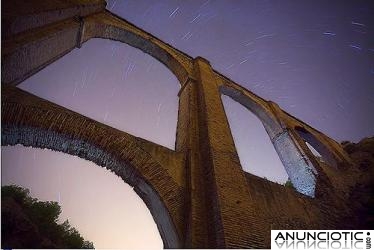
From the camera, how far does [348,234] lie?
409 cm

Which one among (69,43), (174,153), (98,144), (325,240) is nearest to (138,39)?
(69,43)

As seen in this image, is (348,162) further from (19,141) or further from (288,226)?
(19,141)

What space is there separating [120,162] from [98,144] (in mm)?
424

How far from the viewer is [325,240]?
4031 millimetres

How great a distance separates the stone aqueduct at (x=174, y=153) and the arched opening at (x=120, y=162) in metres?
0.01

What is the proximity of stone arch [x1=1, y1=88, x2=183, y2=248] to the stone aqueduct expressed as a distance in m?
0.01

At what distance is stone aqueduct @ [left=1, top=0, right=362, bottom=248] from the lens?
13.8ft

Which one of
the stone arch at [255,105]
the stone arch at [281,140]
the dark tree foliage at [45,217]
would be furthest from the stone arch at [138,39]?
the dark tree foliage at [45,217]

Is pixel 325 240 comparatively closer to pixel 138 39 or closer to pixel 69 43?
pixel 69 43

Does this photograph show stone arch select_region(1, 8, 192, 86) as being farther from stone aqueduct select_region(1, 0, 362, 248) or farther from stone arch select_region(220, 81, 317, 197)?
stone arch select_region(220, 81, 317, 197)

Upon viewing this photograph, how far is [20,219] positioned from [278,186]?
11201mm

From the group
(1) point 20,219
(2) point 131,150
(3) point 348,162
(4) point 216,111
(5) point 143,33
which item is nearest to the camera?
(2) point 131,150

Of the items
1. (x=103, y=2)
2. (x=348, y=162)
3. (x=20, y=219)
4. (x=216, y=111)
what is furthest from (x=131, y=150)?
(x=20, y=219)

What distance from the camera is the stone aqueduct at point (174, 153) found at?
4211 mm
